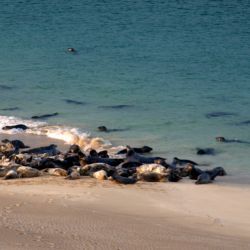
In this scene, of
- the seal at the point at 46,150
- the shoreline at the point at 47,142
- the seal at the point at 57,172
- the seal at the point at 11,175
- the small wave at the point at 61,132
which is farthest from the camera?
the small wave at the point at 61,132

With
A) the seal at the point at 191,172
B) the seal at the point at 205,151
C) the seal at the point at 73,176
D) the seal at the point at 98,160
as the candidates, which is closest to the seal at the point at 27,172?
the seal at the point at 73,176

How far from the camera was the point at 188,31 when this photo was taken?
1517 inches

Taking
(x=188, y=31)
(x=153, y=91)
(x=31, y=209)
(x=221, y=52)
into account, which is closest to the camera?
(x=31, y=209)

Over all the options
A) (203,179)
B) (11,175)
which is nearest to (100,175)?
(11,175)

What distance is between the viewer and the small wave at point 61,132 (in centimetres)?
2147

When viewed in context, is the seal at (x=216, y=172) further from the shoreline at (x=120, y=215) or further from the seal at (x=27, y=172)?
the seal at (x=27, y=172)

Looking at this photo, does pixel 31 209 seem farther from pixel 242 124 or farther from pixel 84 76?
pixel 84 76

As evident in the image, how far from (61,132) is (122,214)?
8.22 metres

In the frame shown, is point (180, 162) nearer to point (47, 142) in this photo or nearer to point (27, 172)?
point (27, 172)

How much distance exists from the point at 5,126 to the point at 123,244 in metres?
11.4

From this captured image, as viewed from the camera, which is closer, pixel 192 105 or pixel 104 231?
pixel 104 231

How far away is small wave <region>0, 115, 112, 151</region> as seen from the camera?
21470 millimetres

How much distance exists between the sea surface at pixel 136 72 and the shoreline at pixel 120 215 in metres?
3.08

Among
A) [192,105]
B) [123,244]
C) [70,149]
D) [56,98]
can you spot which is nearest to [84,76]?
[56,98]
